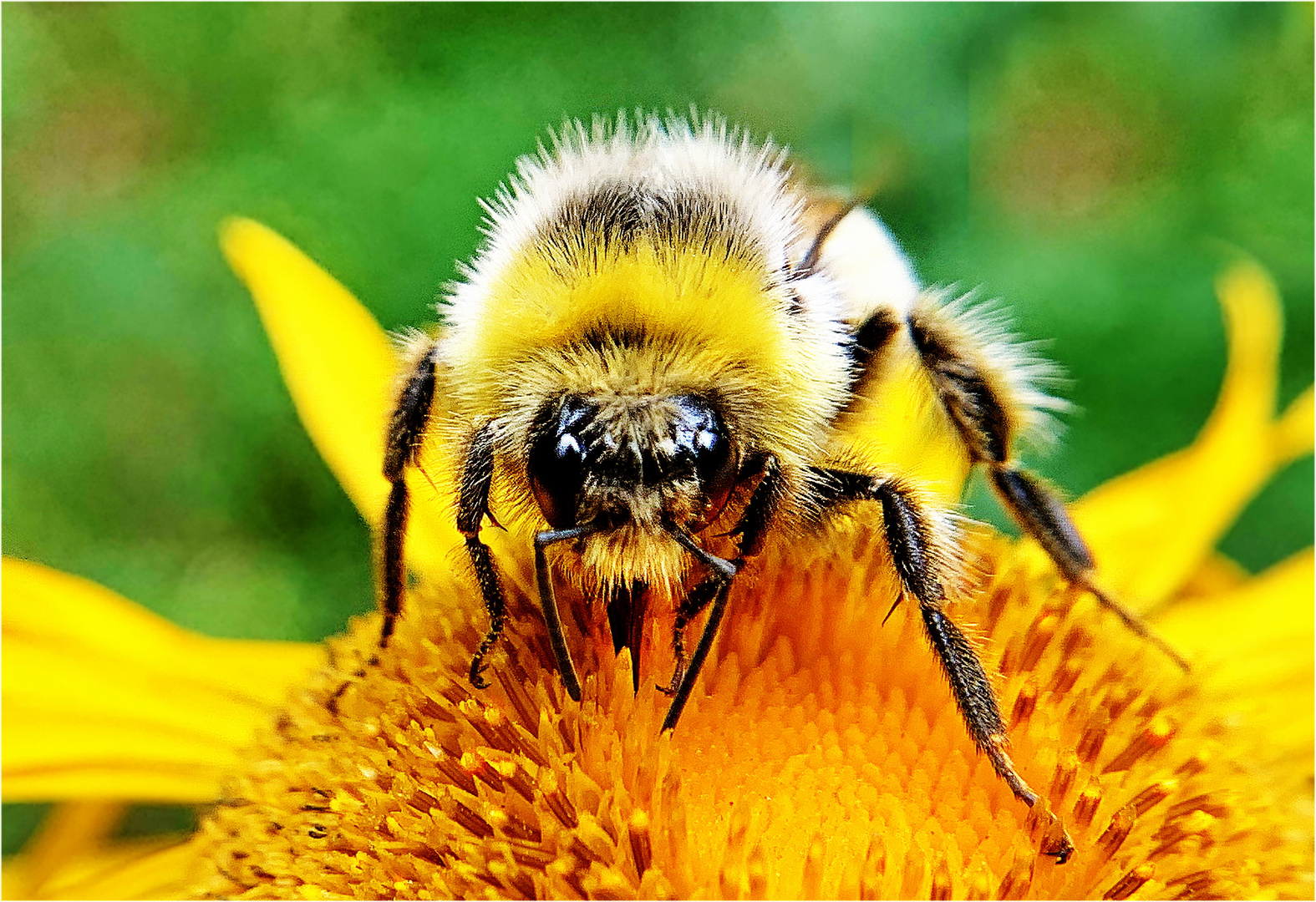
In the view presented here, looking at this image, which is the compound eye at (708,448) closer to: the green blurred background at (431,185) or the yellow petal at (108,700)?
the yellow petal at (108,700)

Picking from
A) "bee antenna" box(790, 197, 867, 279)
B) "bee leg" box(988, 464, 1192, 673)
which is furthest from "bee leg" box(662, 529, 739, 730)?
"bee leg" box(988, 464, 1192, 673)

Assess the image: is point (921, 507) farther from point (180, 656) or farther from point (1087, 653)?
point (180, 656)

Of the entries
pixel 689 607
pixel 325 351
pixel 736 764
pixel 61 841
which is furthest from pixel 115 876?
pixel 689 607

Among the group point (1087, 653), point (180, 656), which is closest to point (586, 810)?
point (1087, 653)

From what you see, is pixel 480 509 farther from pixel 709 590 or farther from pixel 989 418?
pixel 989 418

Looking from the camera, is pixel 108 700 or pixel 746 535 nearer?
pixel 746 535

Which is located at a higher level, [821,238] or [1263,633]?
[821,238]
